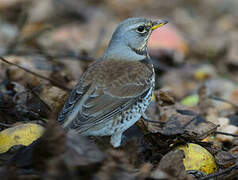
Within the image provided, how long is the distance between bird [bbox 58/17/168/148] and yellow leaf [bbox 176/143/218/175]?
2.27ft

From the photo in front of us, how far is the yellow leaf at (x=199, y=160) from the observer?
3.71 metres

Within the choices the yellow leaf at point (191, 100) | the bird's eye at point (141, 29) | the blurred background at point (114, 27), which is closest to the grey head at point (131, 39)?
the bird's eye at point (141, 29)

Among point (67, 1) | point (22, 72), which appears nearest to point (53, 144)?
point (22, 72)

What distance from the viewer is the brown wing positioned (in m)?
4.02

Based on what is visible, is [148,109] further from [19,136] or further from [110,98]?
[19,136]

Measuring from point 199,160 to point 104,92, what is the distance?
1.10 meters

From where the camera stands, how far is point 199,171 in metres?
3.67

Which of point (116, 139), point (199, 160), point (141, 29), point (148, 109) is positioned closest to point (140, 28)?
point (141, 29)

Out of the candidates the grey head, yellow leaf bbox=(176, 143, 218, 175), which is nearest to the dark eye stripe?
the grey head

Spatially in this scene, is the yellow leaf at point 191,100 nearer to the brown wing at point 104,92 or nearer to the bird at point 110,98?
the bird at point 110,98

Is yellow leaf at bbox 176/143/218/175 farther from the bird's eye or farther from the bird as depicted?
the bird's eye

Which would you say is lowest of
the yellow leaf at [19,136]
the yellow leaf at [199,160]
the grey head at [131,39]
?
the yellow leaf at [19,136]

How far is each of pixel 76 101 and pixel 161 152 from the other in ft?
3.03

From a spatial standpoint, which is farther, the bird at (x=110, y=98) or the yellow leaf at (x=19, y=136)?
the bird at (x=110, y=98)
